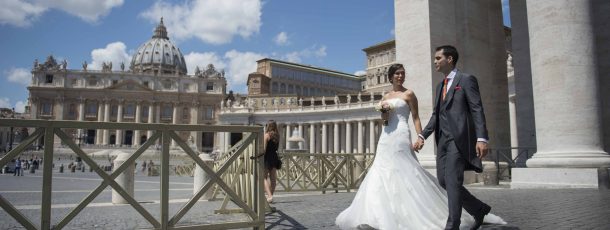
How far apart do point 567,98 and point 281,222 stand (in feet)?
22.1

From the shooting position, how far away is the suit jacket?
4375mm

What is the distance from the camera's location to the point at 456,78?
4680 mm

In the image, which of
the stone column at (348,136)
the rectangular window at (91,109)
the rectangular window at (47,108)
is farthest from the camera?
the rectangular window at (91,109)

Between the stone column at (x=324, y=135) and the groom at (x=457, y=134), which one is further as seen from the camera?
the stone column at (x=324, y=135)

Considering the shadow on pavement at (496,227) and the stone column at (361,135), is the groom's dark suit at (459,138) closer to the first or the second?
the shadow on pavement at (496,227)

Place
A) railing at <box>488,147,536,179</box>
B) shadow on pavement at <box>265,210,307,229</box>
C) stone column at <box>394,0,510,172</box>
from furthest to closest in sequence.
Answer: railing at <box>488,147,536,179</box> < stone column at <box>394,0,510,172</box> < shadow on pavement at <box>265,210,307,229</box>

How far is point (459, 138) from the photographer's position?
4398 millimetres

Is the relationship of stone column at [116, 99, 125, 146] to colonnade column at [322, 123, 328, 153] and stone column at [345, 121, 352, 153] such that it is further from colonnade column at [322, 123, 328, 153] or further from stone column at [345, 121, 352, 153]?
stone column at [345, 121, 352, 153]

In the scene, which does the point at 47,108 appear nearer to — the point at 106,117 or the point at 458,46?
the point at 106,117

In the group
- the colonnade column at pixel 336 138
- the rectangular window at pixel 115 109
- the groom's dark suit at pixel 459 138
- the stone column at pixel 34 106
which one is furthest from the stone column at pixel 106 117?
the groom's dark suit at pixel 459 138

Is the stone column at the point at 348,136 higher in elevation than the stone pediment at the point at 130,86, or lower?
lower

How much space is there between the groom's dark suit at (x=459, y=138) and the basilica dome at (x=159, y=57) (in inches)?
6396

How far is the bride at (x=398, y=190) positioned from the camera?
489cm

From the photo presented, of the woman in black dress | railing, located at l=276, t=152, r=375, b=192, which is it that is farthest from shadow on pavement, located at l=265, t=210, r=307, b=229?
railing, located at l=276, t=152, r=375, b=192
